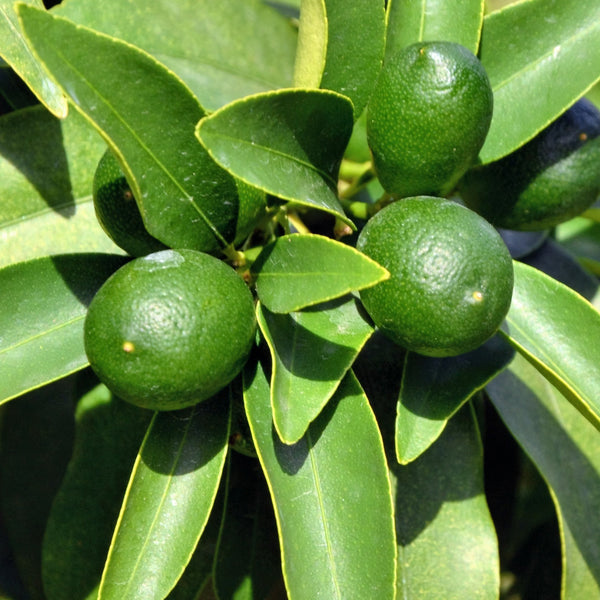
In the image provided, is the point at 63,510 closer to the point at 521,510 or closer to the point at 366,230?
the point at 366,230

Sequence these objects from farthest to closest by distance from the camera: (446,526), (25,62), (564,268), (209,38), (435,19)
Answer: (564,268) → (209,38) → (446,526) → (435,19) → (25,62)

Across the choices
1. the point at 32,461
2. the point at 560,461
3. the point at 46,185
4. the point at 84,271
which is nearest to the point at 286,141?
the point at 84,271

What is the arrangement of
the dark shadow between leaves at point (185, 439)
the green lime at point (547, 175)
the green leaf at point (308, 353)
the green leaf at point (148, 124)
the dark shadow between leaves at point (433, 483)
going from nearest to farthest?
the green leaf at point (148, 124) → the green leaf at point (308, 353) → the dark shadow between leaves at point (185, 439) → the green lime at point (547, 175) → the dark shadow between leaves at point (433, 483)

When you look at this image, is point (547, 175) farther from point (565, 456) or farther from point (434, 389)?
point (565, 456)

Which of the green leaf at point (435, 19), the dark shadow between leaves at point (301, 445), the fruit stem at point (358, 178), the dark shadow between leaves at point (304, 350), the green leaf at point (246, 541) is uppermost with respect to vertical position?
the green leaf at point (435, 19)

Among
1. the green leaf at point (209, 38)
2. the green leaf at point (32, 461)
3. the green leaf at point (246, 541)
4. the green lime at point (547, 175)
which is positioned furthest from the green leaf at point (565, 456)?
the green leaf at point (32, 461)

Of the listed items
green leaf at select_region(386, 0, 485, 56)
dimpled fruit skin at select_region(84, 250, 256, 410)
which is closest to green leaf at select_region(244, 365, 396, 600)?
dimpled fruit skin at select_region(84, 250, 256, 410)

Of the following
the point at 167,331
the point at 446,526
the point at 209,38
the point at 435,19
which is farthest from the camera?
the point at 209,38

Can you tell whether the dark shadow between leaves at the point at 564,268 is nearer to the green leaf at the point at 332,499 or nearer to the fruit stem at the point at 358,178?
the fruit stem at the point at 358,178
